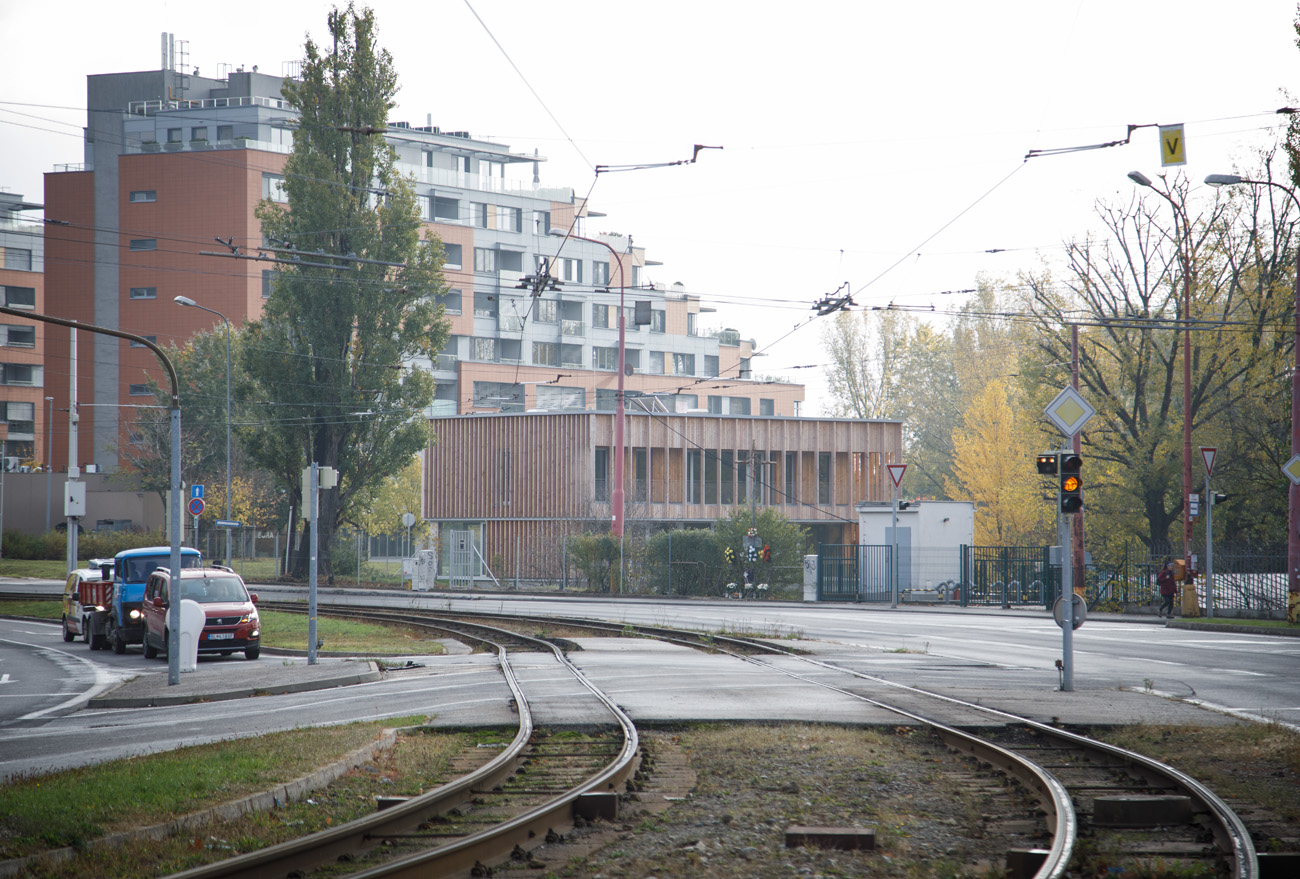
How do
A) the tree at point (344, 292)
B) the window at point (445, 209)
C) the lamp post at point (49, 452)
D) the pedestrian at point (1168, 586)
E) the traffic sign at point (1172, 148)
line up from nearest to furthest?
1. the traffic sign at point (1172, 148)
2. the pedestrian at point (1168, 586)
3. the tree at point (344, 292)
4. the lamp post at point (49, 452)
5. the window at point (445, 209)

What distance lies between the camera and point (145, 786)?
8203mm

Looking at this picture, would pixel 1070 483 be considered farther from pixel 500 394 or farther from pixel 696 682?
pixel 500 394

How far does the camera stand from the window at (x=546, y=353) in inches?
3578

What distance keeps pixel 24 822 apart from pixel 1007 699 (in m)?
10.7

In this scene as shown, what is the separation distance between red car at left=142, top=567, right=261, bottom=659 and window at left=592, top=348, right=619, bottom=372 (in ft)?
230

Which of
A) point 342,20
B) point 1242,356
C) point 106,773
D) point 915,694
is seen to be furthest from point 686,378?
point 106,773

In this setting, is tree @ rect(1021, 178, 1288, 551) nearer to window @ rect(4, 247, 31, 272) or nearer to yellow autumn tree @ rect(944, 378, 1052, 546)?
yellow autumn tree @ rect(944, 378, 1052, 546)

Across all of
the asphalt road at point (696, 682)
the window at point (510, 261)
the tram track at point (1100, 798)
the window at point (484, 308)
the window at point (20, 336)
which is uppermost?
the window at point (510, 261)

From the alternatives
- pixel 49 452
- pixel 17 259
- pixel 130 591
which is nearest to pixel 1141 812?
pixel 130 591

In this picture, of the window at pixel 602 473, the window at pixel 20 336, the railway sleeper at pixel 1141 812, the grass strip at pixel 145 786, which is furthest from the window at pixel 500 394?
the railway sleeper at pixel 1141 812

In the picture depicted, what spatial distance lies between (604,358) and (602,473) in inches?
A: 1530

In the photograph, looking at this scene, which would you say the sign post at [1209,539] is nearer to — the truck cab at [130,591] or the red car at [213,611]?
the red car at [213,611]

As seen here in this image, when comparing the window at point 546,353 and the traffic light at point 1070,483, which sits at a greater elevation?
the window at point 546,353

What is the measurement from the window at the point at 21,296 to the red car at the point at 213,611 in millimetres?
80510
